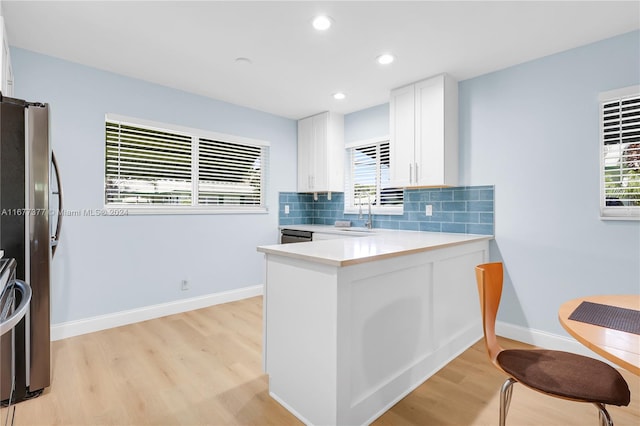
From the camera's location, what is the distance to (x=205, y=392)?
2.05m

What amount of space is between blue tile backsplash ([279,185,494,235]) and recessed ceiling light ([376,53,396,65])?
1.38 meters

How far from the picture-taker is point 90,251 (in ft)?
9.86

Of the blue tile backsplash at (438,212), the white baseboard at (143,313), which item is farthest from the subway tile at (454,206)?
the white baseboard at (143,313)

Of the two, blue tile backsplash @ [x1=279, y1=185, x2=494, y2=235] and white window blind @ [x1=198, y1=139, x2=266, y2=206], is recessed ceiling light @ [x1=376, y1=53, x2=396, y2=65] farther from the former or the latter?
white window blind @ [x1=198, y1=139, x2=266, y2=206]

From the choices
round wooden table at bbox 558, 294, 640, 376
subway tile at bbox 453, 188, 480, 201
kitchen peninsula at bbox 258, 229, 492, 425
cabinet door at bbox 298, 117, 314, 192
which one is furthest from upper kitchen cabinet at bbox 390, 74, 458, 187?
round wooden table at bbox 558, 294, 640, 376

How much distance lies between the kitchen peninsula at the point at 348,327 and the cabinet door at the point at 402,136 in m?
1.19

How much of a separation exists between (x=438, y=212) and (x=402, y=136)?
868 millimetres

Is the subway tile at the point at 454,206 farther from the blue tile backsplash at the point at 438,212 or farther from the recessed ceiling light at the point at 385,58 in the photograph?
the recessed ceiling light at the point at 385,58

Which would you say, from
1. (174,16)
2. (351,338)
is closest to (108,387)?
(351,338)

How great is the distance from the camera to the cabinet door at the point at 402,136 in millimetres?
3307

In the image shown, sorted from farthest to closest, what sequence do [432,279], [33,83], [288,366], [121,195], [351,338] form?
[121,195], [33,83], [432,279], [288,366], [351,338]

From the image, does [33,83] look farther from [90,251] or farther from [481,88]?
[481,88]

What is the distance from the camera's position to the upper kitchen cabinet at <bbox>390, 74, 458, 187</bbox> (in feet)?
10.2

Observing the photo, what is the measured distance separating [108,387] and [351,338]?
5.29ft
